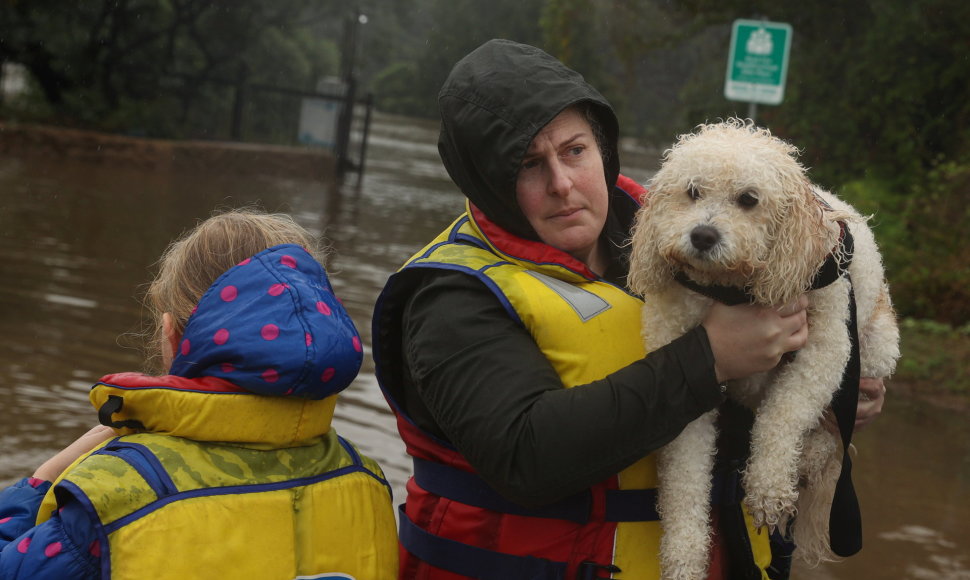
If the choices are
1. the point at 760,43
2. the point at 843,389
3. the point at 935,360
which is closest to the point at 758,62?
the point at 760,43

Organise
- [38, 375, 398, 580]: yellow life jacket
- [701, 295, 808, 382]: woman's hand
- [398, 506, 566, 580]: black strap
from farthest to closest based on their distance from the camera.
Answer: [398, 506, 566, 580]: black strap
[701, 295, 808, 382]: woman's hand
[38, 375, 398, 580]: yellow life jacket

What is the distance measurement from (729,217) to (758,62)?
7.72 meters

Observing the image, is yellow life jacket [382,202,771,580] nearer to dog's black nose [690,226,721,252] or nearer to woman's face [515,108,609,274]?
woman's face [515,108,609,274]

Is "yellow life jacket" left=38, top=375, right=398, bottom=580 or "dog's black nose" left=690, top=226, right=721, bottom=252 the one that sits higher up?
"dog's black nose" left=690, top=226, right=721, bottom=252

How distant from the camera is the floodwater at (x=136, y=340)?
5.78m

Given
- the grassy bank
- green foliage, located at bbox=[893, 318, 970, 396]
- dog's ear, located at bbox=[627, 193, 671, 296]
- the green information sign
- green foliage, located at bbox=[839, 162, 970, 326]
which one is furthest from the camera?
green foliage, located at bbox=[839, 162, 970, 326]

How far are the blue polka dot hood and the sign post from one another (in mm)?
7938

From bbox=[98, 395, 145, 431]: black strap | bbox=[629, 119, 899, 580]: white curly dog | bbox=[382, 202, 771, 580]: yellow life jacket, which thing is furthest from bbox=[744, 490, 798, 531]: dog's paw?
bbox=[98, 395, 145, 431]: black strap

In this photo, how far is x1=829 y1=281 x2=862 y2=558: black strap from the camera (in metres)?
2.62

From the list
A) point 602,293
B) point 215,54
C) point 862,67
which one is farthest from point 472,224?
point 215,54

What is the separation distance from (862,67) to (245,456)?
12.6 meters

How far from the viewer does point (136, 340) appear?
774 centimetres

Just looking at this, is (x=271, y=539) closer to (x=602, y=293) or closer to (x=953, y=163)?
(x=602, y=293)

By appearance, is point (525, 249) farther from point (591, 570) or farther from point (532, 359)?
point (591, 570)
